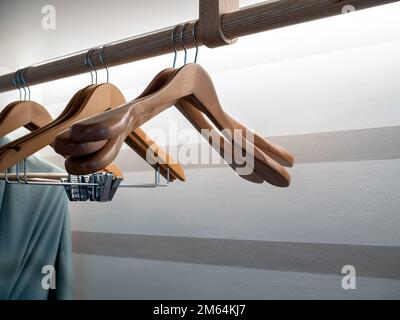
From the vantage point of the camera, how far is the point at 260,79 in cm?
107

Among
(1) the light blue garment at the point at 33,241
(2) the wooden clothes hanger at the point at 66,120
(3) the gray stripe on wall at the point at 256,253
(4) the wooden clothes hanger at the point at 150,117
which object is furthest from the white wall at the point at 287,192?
(2) the wooden clothes hanger at the point at 66,120

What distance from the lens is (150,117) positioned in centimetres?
60

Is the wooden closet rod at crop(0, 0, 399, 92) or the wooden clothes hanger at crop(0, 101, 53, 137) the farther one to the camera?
the wooden clothes hanger at crop(0, 101, 53, 137)

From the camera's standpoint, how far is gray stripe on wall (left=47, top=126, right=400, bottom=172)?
903 mm

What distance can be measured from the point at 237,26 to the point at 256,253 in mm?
570

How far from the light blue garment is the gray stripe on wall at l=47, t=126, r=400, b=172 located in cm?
62

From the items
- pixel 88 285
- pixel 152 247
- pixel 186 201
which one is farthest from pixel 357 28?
pixel 88 285

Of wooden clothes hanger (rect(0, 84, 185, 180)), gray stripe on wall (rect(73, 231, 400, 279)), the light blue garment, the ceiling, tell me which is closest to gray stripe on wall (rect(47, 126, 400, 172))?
gray stripe on wall (rect(73, 231, 400, 279))

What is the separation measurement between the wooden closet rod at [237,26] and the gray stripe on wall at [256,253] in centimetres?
51

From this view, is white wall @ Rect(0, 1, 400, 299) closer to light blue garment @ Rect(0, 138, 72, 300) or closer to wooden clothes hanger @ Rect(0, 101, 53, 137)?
light blue garment @ Rect(0, 138, 72, 300)

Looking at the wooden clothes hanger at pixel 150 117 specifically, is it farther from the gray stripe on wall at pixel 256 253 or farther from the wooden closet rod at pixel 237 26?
the gray stripe on wall at pixel 256 253

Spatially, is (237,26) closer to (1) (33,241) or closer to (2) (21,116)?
(2) (21,116)

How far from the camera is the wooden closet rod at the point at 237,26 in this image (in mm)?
621

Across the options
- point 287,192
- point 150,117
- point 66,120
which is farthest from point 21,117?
point 287,192
